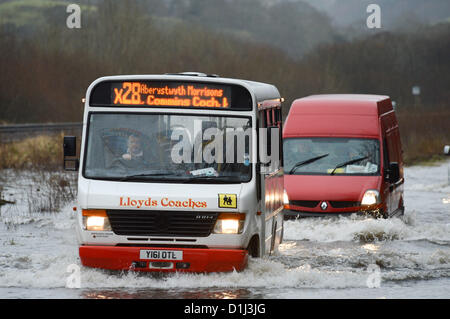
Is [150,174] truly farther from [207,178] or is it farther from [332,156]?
[332,156]

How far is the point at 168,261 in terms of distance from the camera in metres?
11.7

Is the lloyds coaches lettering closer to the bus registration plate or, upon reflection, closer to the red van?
the bus registration plate

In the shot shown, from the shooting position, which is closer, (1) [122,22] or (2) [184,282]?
(2) [184,282]

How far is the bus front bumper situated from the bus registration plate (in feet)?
0.04

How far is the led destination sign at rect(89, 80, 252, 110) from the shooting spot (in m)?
12.2

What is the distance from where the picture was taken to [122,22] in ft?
222

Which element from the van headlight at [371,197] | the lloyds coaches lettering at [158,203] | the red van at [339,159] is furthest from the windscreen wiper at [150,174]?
the van headlight at [371,197]

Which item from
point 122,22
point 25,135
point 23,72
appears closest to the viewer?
point 25,135

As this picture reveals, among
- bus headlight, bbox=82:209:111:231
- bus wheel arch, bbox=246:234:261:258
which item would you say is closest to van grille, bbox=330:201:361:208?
bus wheel arch, bbox=246:234:261:258

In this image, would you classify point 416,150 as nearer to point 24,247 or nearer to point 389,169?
point 389,169

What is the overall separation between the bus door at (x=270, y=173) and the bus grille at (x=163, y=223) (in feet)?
3.25

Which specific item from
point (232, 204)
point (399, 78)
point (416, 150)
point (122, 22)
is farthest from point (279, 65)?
point (232, 204)
